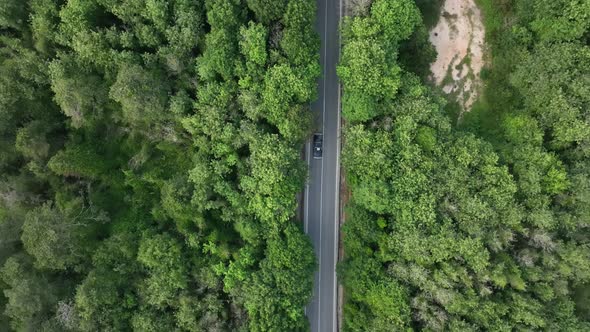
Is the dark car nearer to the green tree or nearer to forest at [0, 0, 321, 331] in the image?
forest at [0, 0, 321, 331]

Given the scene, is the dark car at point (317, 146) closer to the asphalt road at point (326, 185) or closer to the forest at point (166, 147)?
the asphalt road at point (326, 185)

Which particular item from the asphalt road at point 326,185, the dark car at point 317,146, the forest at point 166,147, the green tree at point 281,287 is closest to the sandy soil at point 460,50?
the asphalt road at point 326,185

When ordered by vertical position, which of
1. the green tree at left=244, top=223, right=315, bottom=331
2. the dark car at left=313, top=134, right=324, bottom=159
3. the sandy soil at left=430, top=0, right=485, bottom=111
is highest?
the sandy soil at left=430, top=0, right=485, bottom=111

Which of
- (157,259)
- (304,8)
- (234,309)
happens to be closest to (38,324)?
(157,259)

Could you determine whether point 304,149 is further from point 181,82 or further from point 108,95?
point 108,95

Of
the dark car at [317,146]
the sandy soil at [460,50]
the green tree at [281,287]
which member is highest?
→ the sandy soil at [460,50]

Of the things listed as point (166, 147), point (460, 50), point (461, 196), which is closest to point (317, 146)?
point (461, 196)

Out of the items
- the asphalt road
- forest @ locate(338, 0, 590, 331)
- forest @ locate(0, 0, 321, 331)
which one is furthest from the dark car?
forest @ locate(0, 0, 321, 331)
